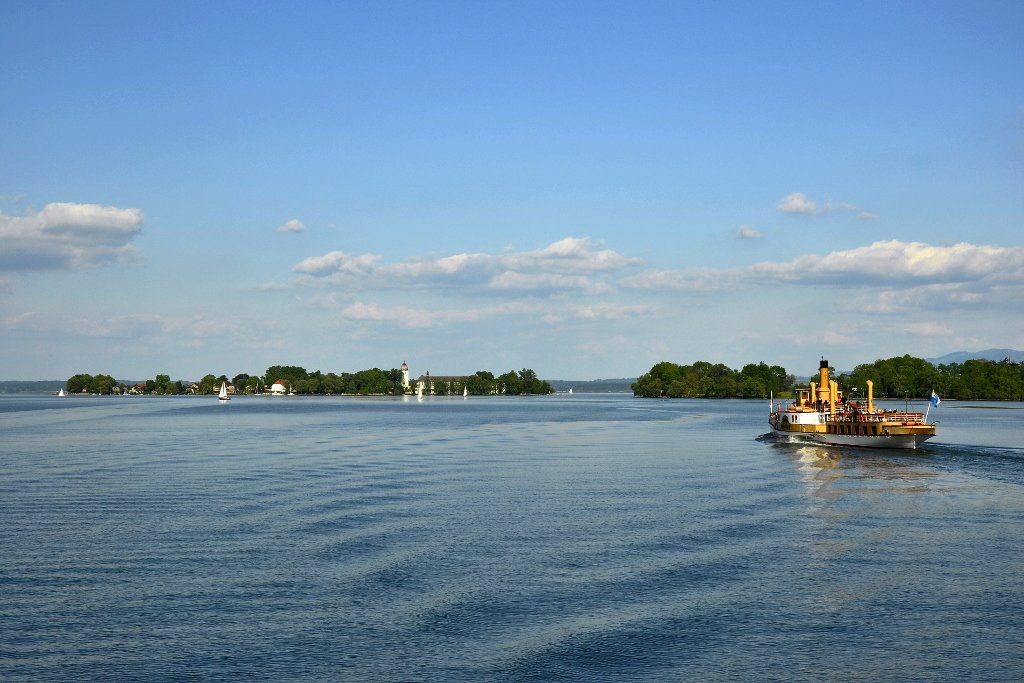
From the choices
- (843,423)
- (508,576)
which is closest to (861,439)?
(843,423)

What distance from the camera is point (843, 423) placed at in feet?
305

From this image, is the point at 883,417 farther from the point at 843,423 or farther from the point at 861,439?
the point at 843,423

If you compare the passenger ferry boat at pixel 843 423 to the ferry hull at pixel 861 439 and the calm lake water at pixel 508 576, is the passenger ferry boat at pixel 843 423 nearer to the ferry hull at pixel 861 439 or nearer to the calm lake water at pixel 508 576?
the ferry hull at pixel 861 439

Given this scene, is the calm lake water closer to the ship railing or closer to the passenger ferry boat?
the passenger ferry boat

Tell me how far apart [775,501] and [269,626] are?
3184cm

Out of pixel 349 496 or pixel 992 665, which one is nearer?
pixel 992 665

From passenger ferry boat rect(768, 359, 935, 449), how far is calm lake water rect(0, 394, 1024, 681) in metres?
24.4

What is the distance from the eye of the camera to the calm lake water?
21078 millimetres

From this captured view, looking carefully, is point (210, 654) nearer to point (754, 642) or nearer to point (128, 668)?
point (128, 668)

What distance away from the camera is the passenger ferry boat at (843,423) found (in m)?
85.6

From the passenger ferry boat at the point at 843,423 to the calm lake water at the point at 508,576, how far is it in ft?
79.9

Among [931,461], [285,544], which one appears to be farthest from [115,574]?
[931,461]

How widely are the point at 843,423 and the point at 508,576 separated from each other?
72289mm

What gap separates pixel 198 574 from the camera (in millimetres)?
29312
